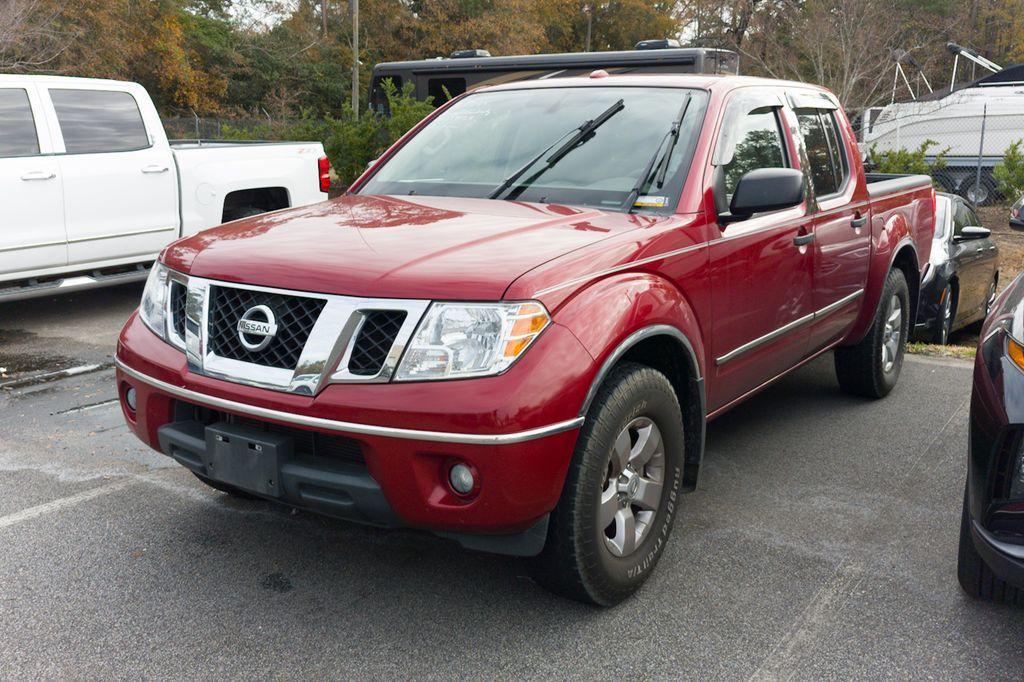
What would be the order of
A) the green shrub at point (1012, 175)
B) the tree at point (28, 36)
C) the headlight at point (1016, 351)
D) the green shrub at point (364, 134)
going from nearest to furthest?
the headlight at point (1016, 351), the green shrub at point (364, 134), the green shrub at point (1012, 175), the tree at point (28, 36)

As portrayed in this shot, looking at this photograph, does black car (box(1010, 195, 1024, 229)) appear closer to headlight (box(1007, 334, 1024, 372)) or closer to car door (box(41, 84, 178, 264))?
headlight (box(1007, 334, 1024, 372))

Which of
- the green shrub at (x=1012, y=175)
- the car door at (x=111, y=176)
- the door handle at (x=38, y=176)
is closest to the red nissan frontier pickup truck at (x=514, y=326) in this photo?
the door handle at (x=38, y=176)

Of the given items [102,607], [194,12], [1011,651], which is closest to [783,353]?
[1011,651]

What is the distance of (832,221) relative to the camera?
4836 millimetres

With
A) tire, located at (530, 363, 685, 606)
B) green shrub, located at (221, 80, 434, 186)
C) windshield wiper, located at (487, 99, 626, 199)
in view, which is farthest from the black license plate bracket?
green shrub, located at (221, 80, 434, 186)

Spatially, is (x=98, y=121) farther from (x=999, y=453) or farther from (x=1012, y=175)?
(x=1012, y=175)

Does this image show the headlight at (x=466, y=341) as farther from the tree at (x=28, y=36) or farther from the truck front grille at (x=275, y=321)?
the tree at (x=28, y=36)

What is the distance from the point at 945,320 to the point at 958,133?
1337cm

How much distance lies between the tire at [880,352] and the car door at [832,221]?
0.36m

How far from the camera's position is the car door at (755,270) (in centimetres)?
388

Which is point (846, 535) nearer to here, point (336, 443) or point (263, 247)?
point (336, 443)

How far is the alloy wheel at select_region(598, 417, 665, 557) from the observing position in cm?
318

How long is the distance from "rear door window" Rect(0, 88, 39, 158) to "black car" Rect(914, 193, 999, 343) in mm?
6998

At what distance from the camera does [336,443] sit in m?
2.98
